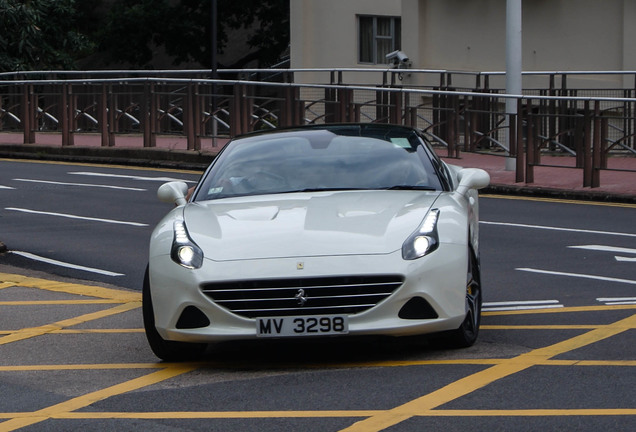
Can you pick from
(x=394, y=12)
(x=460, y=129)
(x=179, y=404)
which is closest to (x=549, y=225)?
(x=460, y=129)

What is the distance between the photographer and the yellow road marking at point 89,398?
21.2ft

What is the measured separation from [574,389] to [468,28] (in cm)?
2879

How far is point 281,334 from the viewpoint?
723 cm

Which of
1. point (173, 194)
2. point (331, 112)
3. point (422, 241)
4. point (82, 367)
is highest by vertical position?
point (173, 194)

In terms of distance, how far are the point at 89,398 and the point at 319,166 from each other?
241cm

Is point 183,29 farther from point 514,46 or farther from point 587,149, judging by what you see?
point 587,149

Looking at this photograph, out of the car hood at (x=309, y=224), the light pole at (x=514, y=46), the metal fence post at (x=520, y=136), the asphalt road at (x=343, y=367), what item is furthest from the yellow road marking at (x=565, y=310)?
the light pole at (x=514, y=46)

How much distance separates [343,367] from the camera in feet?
24.5

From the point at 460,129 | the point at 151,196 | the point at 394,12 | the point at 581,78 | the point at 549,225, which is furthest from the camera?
the point at 394,12

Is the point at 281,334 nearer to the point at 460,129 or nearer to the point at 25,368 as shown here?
the point at 25,368

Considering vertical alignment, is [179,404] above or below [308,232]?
below

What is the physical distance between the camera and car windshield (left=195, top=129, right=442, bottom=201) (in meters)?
8.54

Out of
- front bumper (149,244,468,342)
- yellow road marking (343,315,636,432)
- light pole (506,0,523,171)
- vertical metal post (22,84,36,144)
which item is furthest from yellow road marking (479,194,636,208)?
vertical metal post (22,84,36,144)

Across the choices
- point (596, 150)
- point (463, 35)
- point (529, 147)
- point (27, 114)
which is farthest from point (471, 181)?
point (463, 35)
